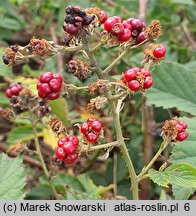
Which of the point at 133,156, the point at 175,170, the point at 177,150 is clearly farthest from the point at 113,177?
the point at 175,170

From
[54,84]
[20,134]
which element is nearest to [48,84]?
[54,84]

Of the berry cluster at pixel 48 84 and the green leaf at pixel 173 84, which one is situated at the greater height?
the berry cluster at pixel 48 84

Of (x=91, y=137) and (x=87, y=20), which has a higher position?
(x=87, y=20)

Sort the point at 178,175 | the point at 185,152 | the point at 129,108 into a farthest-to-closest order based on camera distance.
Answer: the point at 129,108 → the point at 185,152 → the point at 178,175

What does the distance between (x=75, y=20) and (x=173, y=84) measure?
1.04 m

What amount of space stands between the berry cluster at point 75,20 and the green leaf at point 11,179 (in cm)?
70

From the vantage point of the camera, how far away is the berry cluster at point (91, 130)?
1.64 m

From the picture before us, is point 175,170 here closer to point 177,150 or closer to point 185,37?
point 177,150

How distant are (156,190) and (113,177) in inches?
10.1

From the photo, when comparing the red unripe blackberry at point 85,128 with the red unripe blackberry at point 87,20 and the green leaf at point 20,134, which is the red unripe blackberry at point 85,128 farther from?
the green leaf at point 20,134

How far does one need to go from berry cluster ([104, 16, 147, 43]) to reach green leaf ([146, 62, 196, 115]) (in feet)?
2.34

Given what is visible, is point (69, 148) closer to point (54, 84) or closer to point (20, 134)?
point (54, 84)

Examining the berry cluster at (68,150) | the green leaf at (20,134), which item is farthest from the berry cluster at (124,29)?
the green leaf at (20,134)

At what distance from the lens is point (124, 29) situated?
163cm
